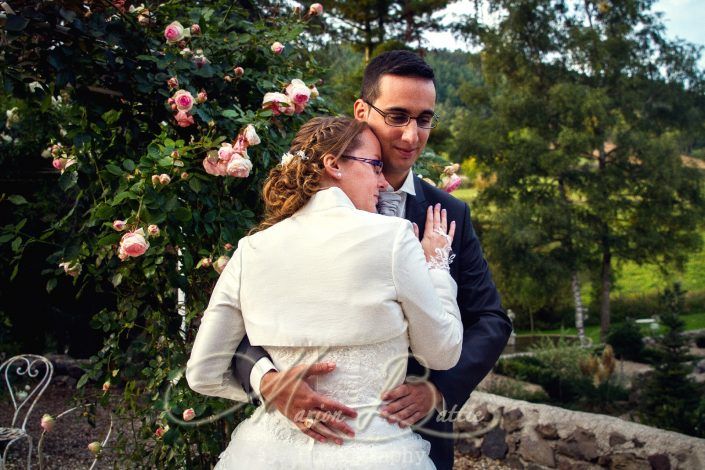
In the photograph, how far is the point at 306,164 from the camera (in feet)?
5.58

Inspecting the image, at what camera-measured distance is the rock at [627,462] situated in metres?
4.48

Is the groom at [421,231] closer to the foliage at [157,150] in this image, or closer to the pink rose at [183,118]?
the foliage at [157,150]

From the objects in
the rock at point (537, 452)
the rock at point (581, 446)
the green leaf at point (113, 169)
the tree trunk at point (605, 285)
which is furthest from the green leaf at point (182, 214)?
the tree trunk at point (605, 285)

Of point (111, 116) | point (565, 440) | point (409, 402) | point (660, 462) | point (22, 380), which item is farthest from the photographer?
point (22, 380)

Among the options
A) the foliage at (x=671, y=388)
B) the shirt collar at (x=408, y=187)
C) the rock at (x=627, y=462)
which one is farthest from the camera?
the foliage at (x=671, y=388)

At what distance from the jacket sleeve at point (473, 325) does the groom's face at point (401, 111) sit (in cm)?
28

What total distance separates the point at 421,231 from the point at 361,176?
0.50 m

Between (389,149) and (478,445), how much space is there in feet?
13.9

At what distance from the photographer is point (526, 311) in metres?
20.0

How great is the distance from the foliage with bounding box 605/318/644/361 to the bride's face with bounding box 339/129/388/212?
10.7 m

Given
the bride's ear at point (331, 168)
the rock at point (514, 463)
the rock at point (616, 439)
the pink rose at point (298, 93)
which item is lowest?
the rock at point (514, 463)

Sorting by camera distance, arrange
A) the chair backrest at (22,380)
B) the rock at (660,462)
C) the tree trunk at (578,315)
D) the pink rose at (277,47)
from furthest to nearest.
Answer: the tree trunk at (578,315) → the rock at (660,462) → the chair backrest at (22,380) → the pink rose at (277,47)

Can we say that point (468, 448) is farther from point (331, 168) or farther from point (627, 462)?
point (331, 168)

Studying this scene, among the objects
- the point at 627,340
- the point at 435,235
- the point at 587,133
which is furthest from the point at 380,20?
the point at 435,235
